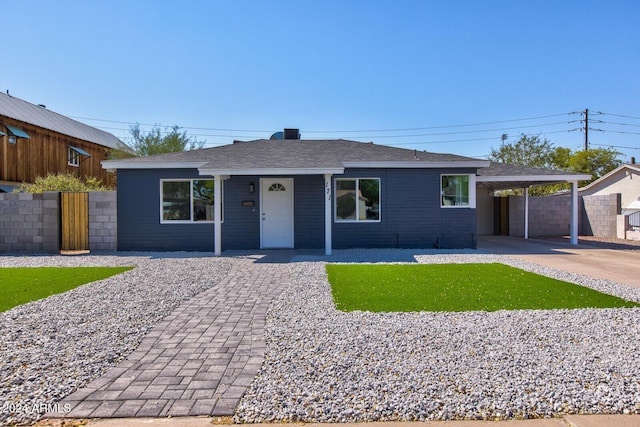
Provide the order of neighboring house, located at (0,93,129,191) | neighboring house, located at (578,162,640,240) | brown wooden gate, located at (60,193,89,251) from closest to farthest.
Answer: brown wooden gate, located at (60,193,89,251) < neighboring house, located at (578,162,640,240) < neighboring house, located at (0,93,129,191)

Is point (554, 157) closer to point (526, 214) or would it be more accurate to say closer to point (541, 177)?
point (526, 214)

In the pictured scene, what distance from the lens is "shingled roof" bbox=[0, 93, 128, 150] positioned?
21.1 meters

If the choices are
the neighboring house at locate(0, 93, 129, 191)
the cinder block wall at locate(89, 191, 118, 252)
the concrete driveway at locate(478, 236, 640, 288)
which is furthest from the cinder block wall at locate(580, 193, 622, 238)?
the neighboring house at locate(0, 93, 129, 191)

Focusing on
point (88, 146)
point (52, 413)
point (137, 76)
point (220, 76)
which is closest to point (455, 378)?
point (52, 413)

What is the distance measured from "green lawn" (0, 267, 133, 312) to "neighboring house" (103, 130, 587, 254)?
336 cm

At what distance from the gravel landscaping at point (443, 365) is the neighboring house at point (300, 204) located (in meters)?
7.25

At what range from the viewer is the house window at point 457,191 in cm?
1262

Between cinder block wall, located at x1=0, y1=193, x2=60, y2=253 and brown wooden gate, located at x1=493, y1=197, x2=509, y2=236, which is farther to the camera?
brown wooden gate, located at x1=493, y1=197, x2=509, y2=236

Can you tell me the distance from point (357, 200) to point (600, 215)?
11.8 m

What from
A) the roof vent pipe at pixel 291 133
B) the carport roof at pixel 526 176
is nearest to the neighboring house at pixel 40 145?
the roof vent pipe at pixel 291 133

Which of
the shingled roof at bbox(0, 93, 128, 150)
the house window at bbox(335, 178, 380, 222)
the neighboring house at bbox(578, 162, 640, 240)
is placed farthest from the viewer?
the shingled roof at bbox(0, 93, 128, 150)

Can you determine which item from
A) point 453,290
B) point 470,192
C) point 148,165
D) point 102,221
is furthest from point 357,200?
point 102,221

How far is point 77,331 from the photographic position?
445 centimetres

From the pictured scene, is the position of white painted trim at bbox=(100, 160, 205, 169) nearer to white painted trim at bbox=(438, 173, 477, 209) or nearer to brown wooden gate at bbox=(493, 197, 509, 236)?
white painted trim at bbox=(438, 173, 477, 209)
